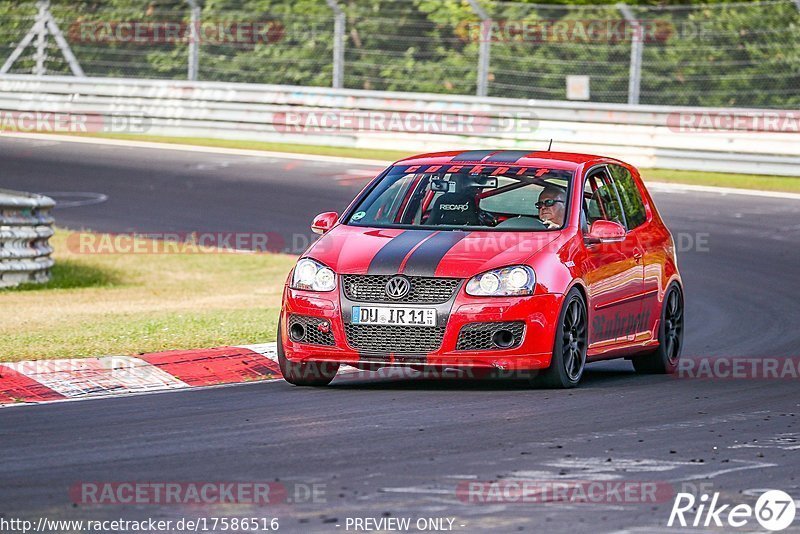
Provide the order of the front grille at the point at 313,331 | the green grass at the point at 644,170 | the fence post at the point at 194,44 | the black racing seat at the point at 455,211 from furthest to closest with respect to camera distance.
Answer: the fence post at the point at 194,44 < the green grass at the point at 644,170 < the black racing seat at the point at 455,211 < the front grille at the point at 313,331

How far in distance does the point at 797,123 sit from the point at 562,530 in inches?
742

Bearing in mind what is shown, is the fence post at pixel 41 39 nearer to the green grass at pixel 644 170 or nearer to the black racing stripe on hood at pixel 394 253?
the green grass at pixel 644 170

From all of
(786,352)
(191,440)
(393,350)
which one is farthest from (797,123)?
(191,440)

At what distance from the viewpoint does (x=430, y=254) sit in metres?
9.52

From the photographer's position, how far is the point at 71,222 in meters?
21.0

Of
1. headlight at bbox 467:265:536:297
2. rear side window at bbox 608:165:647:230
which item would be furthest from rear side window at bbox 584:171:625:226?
headlight at bbox 467:265:536:297

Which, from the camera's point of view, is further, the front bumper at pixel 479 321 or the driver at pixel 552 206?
the driver at pixel 552 206

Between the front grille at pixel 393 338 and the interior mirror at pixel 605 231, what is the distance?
4.46ft

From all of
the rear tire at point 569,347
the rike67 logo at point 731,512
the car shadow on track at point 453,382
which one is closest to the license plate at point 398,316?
the car shadow on track at point 453,382

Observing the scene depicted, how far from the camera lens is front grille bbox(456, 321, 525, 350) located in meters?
9.36

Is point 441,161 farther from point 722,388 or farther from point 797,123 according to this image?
point 797,123

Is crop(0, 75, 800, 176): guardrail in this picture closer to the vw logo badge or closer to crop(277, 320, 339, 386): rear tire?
crop(277, 320, 339, 386): rear tire

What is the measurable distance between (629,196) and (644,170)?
14.1 meters

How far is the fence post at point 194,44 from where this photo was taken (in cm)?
2939
